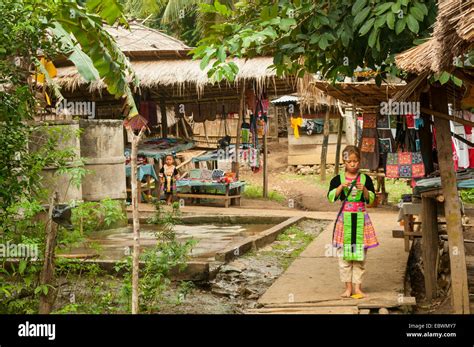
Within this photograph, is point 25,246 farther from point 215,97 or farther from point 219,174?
point 215,97

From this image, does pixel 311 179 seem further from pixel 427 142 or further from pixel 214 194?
pixel 427 142

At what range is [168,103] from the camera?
737 inches


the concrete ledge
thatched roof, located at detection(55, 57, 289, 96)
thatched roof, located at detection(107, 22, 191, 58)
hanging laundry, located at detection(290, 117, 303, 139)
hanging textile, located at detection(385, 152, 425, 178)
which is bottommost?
the concrete ledge

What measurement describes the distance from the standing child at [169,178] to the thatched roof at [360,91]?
15.6 ft

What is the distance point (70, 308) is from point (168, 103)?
12996mm

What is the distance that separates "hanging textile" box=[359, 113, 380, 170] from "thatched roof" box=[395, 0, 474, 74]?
8689 millimetres

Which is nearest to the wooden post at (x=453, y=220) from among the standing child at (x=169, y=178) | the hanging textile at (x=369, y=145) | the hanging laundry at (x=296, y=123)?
the hanging textile at (x=369, y=145)

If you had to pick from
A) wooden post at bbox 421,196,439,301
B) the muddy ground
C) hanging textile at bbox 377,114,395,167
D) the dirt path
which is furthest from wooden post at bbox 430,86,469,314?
hanging textile at bbox 377,114,395,167

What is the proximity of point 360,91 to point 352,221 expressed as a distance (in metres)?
4.67

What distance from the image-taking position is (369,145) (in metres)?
15.2

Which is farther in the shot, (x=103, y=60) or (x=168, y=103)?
(x=168, y=103)

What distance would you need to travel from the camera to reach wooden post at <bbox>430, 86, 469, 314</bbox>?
6.95 metres

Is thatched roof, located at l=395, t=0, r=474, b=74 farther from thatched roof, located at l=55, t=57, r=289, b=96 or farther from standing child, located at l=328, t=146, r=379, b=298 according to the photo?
thatched roof, located at l=55, t=57, r=289, b=96
